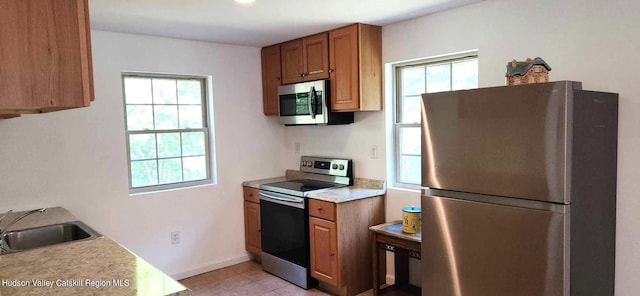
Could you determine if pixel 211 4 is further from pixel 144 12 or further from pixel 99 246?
pixel 99 246

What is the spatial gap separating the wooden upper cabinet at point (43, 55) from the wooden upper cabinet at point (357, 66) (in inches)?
Result: 91.5

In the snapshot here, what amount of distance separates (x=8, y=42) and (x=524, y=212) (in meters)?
2.03

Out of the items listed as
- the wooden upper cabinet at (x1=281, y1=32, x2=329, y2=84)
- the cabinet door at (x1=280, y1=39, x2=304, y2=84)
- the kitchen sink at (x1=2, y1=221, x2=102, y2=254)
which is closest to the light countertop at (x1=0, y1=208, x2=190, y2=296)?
the kitchen sink at (x1=2, y1=221, x2=102, y2=254)

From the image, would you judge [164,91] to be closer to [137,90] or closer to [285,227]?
[137,90]

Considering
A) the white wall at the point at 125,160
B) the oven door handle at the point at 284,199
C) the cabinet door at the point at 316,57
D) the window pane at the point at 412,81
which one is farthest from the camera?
the cabinet door at the point at 316,57

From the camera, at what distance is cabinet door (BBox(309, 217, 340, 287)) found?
3238 millimetres

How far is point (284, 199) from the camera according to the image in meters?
3.61

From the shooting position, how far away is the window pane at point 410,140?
336 cm

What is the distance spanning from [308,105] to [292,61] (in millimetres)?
518

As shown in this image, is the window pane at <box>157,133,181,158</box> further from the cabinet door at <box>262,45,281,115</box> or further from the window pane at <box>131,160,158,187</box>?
the cabinet door at <box>262,45,281,115</box>

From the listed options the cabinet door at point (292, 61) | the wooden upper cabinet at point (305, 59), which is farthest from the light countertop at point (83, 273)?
the cabinet door at point (292, 61)

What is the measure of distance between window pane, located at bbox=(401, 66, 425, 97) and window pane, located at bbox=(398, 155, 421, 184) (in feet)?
1.72

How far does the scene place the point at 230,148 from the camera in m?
4.11

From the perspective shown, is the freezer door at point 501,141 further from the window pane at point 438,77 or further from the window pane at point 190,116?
the window pane at point 190,116
